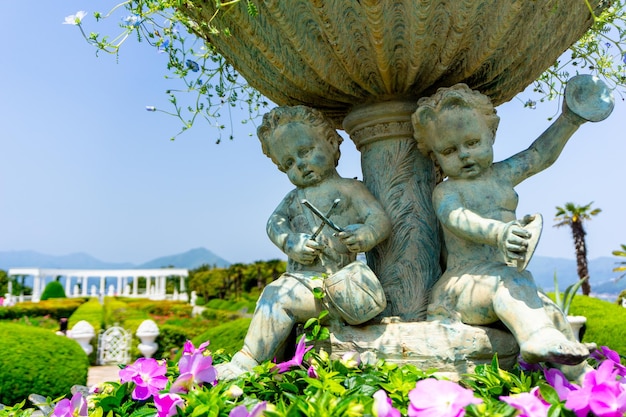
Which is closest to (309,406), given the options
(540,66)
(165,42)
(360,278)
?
(360,278)

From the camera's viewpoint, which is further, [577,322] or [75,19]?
[577,322]

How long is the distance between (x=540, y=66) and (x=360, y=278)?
141 centimetres

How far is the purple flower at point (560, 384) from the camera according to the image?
1.61 meters

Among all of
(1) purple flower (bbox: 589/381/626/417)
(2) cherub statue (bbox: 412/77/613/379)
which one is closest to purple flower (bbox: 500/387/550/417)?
(1) purple flower (bbox: 589/381/626/417)

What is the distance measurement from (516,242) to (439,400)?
71cm

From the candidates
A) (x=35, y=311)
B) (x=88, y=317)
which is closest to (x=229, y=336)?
(x=88, y=317)

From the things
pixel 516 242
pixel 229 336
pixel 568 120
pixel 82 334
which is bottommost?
pixel 82 334

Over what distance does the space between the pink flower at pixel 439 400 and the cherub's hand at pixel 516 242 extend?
2.06 feet

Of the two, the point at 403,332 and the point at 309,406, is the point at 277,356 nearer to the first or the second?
the point at 403,332

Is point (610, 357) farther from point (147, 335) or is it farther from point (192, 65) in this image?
point (147, 335)

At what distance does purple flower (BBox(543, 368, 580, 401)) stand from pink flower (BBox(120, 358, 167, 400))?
4.31 ft

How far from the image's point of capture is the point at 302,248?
2.28 meters

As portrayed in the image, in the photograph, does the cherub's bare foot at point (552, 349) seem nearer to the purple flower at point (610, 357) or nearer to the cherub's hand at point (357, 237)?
the purple flower at point (610, 357)

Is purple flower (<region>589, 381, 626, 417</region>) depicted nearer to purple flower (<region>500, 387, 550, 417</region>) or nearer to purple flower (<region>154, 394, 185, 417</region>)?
purple flower (<region>500, 387, 550, 417</region>)
